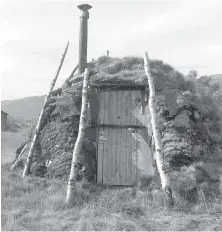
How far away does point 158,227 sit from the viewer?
6684mm

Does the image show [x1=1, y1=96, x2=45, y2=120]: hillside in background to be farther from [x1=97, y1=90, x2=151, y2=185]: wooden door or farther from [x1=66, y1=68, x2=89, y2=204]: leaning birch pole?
[x1=66, y1=68, x2=89, y2=204]: leaning birch pole

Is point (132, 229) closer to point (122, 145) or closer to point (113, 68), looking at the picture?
point (122, 145)

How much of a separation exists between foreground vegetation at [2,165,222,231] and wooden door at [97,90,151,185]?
153 cm

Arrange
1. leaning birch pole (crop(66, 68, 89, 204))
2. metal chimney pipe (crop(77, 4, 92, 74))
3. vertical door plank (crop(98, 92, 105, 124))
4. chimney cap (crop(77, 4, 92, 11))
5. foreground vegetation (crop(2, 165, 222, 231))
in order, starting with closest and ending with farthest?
foreground vegetation (crop(2, 165, 222, 231)) → leaning birch pole (crop(66, 68, 89, 204)) → vertical door plank (crop(98, 92, 105, 124)) → metal chimney pipe (crop(77, 4, 92, 74)) → chimney cap (crop(77, 4, 92, 11))

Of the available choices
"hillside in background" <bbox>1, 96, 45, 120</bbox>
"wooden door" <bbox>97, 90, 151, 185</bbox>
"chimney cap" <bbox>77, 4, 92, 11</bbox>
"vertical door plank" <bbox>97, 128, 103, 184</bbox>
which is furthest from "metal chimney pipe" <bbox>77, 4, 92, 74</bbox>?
"hillside in background" <bbox>1, 96, 45, 120</bbox>

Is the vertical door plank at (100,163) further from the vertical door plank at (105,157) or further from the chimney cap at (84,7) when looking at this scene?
the chimney cap at (84,7)

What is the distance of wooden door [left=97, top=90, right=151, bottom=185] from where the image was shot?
10.9 meters

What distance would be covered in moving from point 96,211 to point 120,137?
409 cm

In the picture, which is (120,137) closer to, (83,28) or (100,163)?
(100,163)

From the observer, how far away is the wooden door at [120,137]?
1086 cm

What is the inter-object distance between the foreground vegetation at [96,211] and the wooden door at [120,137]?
1.53 meters

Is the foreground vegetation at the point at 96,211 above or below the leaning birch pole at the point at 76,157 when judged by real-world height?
below

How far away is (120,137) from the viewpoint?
11102 millimetres

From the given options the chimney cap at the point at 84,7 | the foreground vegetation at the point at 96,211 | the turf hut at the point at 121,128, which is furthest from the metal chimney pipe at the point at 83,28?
the foreground vegetation at the point at 96,211
